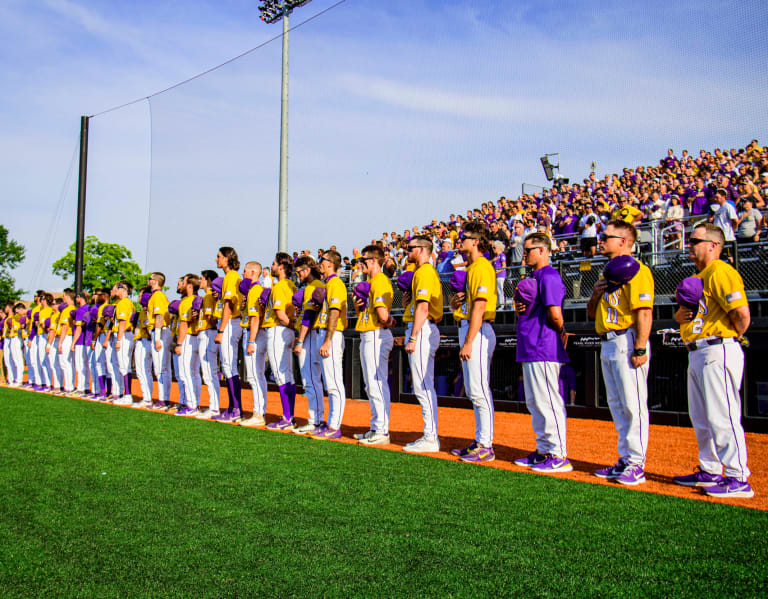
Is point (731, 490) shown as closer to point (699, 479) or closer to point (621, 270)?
point (699, 479)

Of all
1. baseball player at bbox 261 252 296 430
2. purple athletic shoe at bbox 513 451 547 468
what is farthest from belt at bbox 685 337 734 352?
baseball player at bbox 261 252 296 430

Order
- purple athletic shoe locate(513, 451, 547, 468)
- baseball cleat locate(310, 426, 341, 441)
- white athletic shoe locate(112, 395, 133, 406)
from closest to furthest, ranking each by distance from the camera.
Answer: purple athletic shoe locate(513, 451, 547, 468), baseball cleat locate(310, 426, 341, 441), white athletic shoe locate(112, 395, 133, 406)

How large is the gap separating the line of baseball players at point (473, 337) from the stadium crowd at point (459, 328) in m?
0.01

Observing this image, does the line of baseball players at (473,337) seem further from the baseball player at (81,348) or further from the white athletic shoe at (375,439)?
the baseball player at (81,348)

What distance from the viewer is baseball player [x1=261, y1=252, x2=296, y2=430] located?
8.36 m

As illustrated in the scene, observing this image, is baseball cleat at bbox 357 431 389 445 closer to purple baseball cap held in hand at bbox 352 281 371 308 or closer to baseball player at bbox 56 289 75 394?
purple baseball cap held in hand at bbox 352 281 371 308

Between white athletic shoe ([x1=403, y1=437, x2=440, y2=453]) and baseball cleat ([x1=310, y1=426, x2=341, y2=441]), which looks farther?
baseball cleat ([x1=310, y1=426, x2=341, y2=441])

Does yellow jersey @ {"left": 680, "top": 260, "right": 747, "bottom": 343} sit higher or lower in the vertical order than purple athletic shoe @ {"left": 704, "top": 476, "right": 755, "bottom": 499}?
higher

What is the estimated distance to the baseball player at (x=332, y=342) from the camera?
295 inches

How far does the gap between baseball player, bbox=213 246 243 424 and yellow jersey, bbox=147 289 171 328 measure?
1855mm

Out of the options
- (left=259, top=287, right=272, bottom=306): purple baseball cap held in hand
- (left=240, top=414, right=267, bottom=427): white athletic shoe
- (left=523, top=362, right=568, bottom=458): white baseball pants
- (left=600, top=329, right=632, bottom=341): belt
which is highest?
(left=259, top=287, right=272, bottom=306): purple baseball cap held in hand

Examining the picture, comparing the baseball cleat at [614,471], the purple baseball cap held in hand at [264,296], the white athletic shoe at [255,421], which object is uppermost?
the purple baseball cap held in hand at [264,296]

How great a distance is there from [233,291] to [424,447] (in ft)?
12.9

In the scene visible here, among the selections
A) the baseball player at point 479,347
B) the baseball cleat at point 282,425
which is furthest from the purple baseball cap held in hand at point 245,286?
the baseball player at point 479,347
